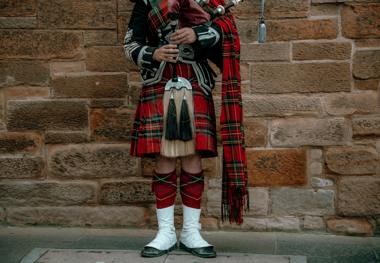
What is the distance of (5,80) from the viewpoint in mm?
4828

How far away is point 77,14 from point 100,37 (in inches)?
8.6

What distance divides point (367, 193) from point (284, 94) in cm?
84

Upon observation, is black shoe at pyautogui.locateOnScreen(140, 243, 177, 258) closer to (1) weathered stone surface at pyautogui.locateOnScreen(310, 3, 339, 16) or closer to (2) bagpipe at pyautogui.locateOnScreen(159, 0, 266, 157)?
(2) bagpipe at pyautogui.locateOnScreen(159, 0, 266, 157)

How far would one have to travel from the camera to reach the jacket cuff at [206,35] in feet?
12.4

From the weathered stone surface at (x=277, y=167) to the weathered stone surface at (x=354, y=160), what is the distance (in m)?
0.20

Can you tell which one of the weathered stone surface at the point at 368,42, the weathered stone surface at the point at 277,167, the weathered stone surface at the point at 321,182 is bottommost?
the weathered stone surface at the point at 321,182

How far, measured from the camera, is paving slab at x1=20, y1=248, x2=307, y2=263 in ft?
12.8

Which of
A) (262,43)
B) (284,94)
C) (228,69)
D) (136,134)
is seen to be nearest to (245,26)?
(262,43)

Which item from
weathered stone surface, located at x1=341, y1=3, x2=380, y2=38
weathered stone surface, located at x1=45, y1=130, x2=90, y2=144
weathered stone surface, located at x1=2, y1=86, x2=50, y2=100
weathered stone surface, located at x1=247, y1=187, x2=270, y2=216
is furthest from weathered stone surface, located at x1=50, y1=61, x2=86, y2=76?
weathered stone surface, located at x1=341, y1=3, x2=380, y2=38

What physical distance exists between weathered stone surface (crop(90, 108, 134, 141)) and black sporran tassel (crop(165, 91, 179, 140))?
3.31 ft

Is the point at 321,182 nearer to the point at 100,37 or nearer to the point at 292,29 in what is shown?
the point at 292,29

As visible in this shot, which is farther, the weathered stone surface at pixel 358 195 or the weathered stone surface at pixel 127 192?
the weathered stone surface at pixel 127 192

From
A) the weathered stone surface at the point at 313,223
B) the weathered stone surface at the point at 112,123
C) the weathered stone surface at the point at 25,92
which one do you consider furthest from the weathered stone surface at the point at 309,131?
the weathered stone surface at the point at 25,92

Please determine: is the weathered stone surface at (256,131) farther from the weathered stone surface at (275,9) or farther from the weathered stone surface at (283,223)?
the weathered stone surface at (275,9)
